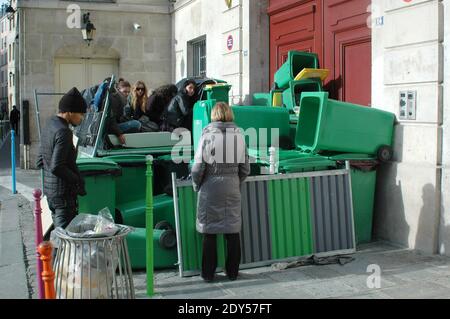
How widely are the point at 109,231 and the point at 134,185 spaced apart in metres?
2.51

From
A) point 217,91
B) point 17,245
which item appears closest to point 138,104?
point 217,91

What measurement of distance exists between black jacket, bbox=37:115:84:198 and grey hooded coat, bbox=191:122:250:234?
1.05 meters

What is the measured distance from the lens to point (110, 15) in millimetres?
14727

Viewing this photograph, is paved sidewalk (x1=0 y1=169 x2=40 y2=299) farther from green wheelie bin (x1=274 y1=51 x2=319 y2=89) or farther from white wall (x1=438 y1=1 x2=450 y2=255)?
green wheelie bin (x1=274 y1=51 x2=319 y2=89)

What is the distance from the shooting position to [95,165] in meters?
5.85

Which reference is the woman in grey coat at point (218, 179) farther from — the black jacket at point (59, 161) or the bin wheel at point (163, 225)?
the black jacket at point (59, 161)

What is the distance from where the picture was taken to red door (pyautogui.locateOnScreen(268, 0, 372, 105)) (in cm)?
738

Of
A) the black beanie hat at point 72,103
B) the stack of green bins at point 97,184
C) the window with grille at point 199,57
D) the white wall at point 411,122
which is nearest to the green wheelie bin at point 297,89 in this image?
the white wall at point 411,122

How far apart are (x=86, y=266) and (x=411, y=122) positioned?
3917 millimetres

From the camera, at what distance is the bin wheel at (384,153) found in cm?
635

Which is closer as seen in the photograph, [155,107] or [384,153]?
[384,153]

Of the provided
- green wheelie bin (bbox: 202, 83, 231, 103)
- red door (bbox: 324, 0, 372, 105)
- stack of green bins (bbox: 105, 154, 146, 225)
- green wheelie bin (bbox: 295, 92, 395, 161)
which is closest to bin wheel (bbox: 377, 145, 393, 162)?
green wheelie bin (bbox: 295, 92, 395, 161)

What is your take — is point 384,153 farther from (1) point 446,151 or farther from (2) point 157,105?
(2) point 157,105
